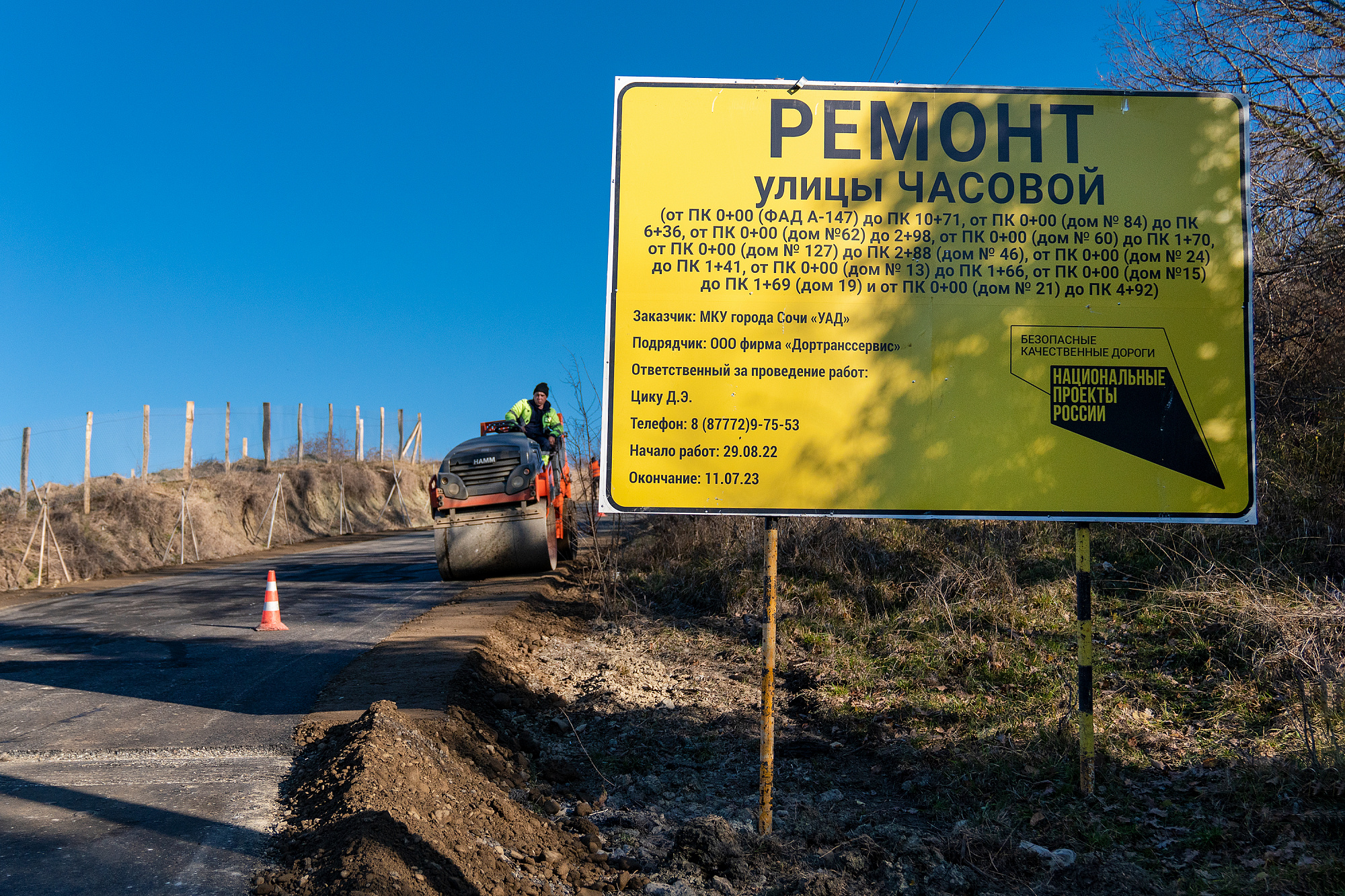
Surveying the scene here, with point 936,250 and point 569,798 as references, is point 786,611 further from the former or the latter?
point 936,250

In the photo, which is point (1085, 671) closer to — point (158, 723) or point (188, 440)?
point (158, 723)

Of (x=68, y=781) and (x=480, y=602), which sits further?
(x=480, y=602)

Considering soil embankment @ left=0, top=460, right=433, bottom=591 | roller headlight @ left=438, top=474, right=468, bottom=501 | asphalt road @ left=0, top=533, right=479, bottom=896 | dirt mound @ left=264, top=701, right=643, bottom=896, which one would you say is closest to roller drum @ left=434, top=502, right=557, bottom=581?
roller headlight @ left=438, top=474, right=468, bottom=501

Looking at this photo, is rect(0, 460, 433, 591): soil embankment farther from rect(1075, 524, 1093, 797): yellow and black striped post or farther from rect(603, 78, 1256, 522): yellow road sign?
rect(1075, 524, 1093, 797): yellow and black striped post

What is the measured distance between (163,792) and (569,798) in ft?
7.29

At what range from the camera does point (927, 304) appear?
14.5 feet

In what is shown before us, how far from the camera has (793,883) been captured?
3.69m

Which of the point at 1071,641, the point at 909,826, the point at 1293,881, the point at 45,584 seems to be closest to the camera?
the point at 1293,881

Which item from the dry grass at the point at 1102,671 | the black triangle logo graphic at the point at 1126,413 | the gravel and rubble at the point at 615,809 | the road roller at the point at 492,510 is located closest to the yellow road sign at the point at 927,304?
the black triangle logo graphic at the point at 1126,413

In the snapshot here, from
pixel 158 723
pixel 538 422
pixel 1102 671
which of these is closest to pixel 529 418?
pixel 538 422

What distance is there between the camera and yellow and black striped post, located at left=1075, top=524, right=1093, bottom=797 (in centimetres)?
443

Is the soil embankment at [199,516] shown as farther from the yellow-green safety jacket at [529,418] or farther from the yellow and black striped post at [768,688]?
the yellow and black striped post at [768,688]

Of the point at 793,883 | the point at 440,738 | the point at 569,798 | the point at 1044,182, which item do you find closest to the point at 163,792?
the point at 440,738

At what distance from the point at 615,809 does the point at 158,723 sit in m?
3.58
